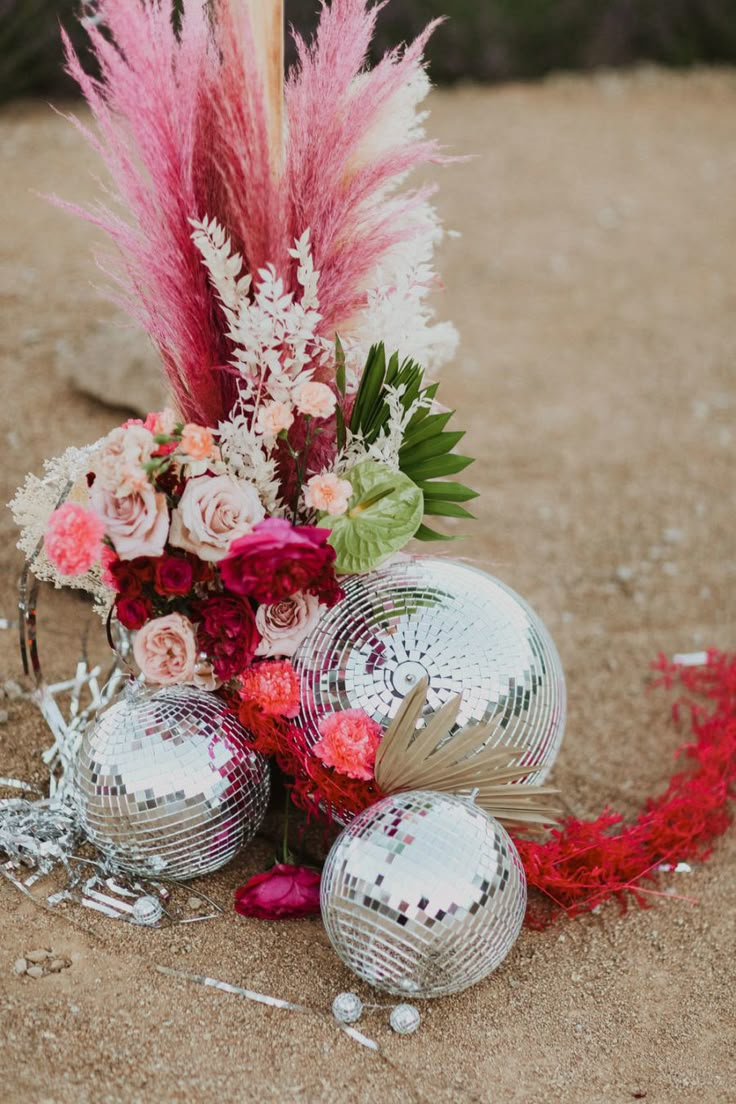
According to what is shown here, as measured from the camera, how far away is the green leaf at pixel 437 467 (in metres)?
1.81

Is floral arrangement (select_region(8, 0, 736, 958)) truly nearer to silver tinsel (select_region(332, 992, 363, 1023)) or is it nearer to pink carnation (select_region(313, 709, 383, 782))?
pink carnation (select_region(313, 709, 383, 782))

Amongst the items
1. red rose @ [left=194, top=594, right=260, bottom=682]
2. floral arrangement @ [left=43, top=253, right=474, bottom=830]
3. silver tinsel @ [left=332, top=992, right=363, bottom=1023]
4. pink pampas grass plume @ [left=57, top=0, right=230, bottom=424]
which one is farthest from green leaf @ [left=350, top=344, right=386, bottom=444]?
silver tinsel @ [left=332, top=992, right=363, bottom=1023]

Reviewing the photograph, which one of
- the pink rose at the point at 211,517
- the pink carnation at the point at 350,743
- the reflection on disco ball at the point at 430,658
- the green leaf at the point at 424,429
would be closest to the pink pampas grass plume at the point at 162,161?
the pink rose at the point at 211,517

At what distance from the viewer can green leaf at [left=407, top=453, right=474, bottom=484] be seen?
5.95 feet

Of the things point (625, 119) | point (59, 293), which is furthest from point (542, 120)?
point (59, 293)

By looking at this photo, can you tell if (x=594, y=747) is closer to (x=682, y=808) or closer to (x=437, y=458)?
(x=682, y=808)

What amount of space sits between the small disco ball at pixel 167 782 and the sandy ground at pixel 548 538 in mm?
135

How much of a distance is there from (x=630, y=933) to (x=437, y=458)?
94cm

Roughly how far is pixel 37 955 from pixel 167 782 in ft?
1.10

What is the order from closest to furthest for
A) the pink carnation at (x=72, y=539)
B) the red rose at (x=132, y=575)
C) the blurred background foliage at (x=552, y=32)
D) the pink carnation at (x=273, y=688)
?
the pink carnation at (x=72, y=539) < the red rose at (x=132, y=575) < the pink carnation at (x=273, y=688) < the blurred background foliage at (x=552, y=32)

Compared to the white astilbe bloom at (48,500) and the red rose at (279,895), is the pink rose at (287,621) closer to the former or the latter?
the white astilbe bloom at (48,500)

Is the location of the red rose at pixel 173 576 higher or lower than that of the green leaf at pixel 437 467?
lower

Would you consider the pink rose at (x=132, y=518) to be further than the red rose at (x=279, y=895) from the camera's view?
Answer: No

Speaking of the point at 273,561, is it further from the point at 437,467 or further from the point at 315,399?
the point at 437,467
